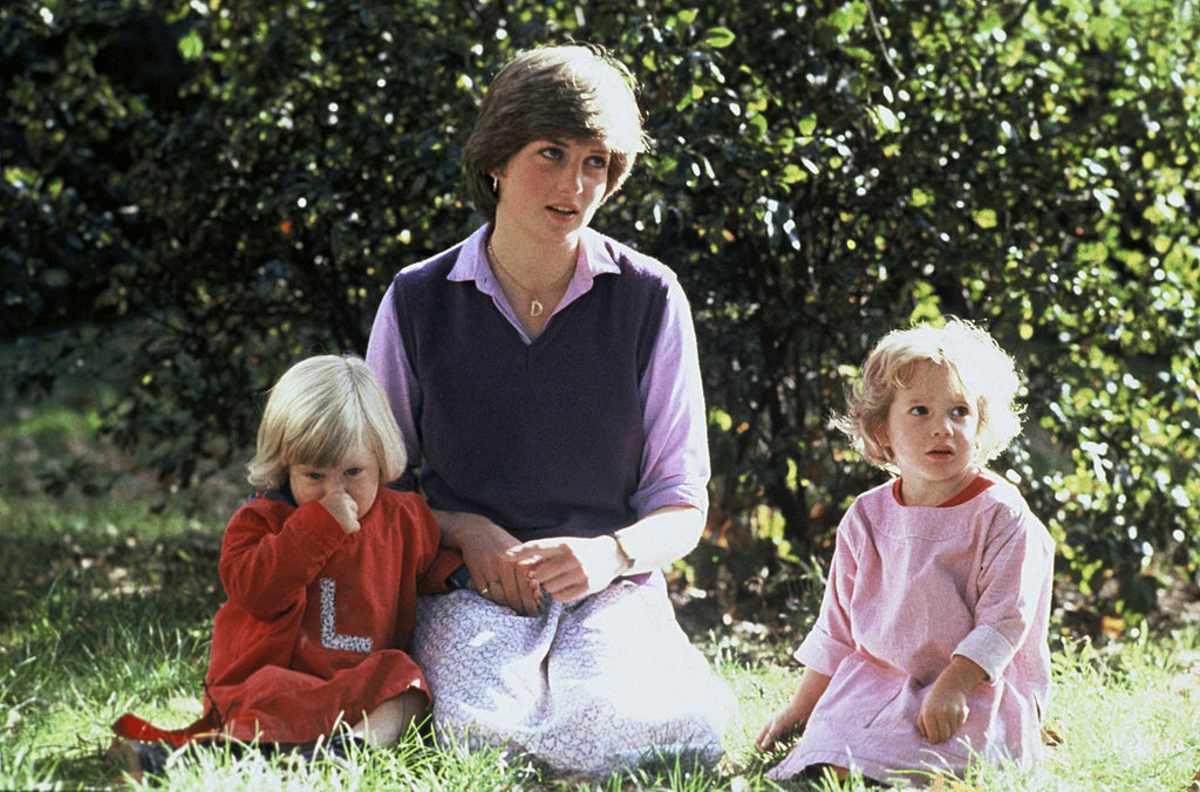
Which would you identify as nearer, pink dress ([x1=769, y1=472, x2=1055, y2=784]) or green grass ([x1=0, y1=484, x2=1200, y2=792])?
green grass ([x1=0, y1=484, x2=1200, y2=792])

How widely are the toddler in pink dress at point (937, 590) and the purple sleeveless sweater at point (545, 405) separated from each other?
488 millimetres

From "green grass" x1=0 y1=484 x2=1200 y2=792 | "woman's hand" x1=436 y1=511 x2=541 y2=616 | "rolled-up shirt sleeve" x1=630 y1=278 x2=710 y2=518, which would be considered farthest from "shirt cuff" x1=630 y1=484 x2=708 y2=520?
"green grass" x1=0 y1=484 x2=1200 y2=792

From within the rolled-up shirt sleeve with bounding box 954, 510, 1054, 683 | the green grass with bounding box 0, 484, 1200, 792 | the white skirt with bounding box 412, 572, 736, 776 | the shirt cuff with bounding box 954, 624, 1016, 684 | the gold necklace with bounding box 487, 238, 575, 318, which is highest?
the gold necklace with bounding box 487, 238, 575, 318

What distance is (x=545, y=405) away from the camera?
3.28 meters

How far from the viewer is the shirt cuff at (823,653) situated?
3240 millimetres

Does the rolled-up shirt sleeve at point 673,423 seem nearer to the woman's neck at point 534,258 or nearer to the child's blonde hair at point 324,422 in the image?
the woman's neck at point 534,258

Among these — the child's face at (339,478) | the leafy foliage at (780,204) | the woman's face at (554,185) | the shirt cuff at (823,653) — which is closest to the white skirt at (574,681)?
the shirt cuff at (823,653)

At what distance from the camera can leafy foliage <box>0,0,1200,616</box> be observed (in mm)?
4316

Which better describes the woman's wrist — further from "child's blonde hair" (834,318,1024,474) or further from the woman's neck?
"child's blonde hair" (834,318,1024,474)

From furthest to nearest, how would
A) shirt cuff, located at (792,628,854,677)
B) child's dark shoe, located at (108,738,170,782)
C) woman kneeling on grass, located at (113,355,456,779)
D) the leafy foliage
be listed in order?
1. the leafy foliage
2. shirt cuff, located at (792,628,854,677)
3. woman kneeling on grass, located at (113,355,456,779)
4. child's dark shoe, located at (108,738,170,782)

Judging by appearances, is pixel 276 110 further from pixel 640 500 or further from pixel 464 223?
pixel 640 500

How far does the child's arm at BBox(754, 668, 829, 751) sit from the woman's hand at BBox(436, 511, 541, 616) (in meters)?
0.54

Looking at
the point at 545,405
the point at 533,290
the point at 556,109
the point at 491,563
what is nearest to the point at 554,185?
the point at 556,109

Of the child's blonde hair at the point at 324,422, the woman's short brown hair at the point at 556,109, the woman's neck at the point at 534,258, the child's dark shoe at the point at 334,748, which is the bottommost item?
the child's dark shoe at the point at 334,748
